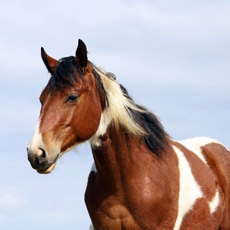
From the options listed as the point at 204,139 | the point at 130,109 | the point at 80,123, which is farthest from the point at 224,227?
the point at 80,123

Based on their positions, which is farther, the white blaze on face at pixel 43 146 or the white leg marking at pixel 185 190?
the white leg marking at pixel 185 190

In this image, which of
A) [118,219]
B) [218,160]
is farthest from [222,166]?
[118,219]

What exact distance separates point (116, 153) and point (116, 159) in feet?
0.26

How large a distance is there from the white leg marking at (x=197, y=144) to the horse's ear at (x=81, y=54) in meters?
2.45

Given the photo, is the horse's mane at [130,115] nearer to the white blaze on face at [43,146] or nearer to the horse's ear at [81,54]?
the horse's ear at [81,54]

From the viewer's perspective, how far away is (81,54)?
7.20m

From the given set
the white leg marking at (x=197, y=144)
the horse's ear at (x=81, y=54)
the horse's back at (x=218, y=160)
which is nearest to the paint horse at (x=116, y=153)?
the horse's ear at (x=81, y=54)

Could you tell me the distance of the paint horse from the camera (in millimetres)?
6879

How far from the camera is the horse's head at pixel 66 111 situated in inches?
262

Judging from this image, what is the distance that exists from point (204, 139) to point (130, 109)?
2.23 metres

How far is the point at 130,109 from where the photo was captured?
7590mm

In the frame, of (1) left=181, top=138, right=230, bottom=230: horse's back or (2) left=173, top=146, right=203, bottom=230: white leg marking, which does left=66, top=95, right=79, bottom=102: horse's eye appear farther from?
(1) left=181, top=138, right=230, bottom=230: horse's back

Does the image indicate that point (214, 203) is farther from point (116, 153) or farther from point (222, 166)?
point (116, 153)

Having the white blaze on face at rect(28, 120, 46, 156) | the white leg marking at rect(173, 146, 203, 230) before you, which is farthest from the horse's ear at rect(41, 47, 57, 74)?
the white leg marking at rect(173, 146, 203, 230)
